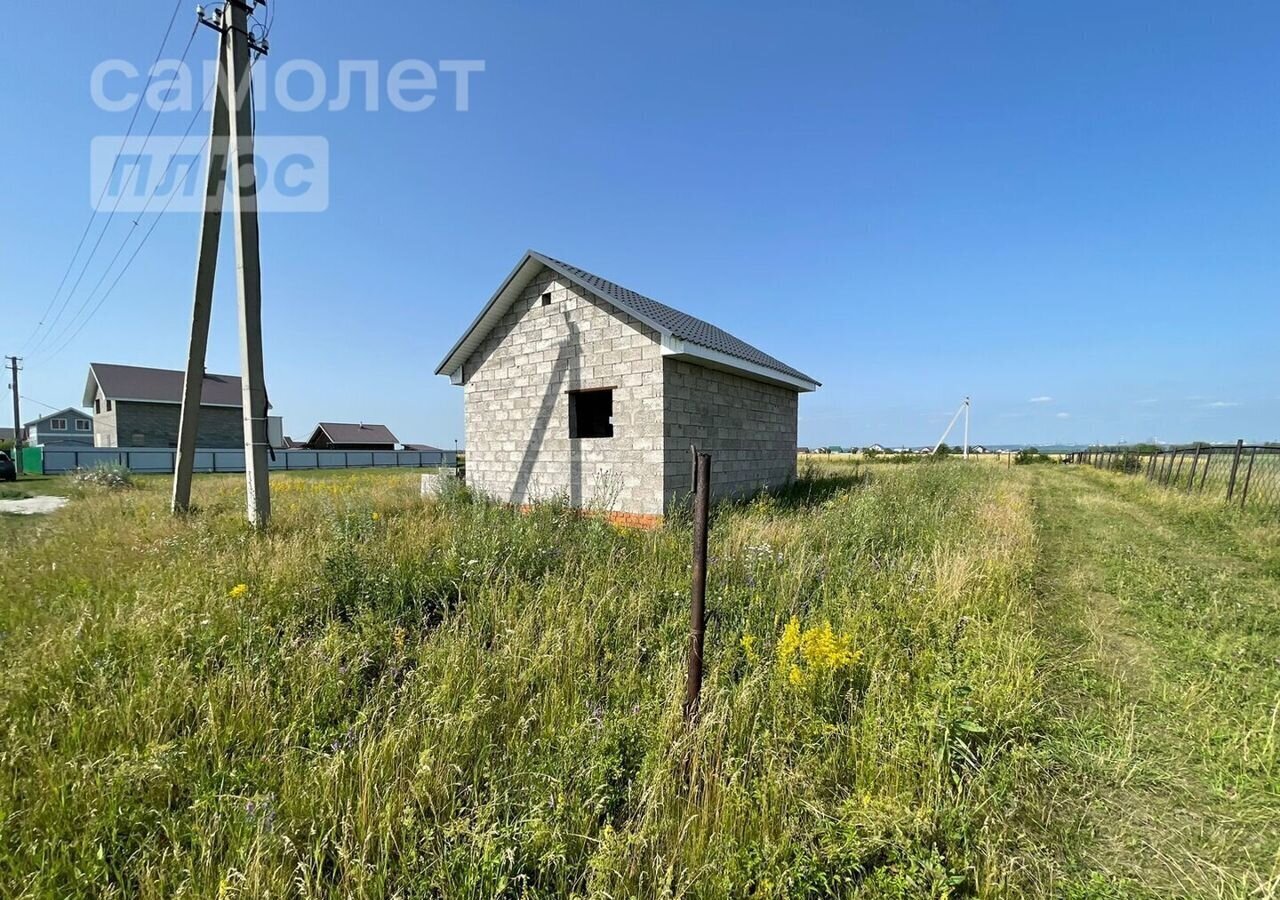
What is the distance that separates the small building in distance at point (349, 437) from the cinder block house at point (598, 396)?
43992 millimetres

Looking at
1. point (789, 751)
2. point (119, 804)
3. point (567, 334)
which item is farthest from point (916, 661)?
point (567, 334)

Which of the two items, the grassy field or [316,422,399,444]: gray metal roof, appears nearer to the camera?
the grassy field

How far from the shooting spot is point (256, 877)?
158 cm

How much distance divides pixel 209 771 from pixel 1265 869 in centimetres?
446

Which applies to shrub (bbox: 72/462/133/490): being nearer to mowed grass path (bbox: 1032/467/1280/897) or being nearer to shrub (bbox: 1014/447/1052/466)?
mowed grass path (bbox: 1032/467/1280/897)

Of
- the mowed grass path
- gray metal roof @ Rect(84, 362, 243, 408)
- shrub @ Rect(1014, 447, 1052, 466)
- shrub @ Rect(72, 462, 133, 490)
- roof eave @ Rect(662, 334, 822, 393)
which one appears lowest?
the mowed grass path

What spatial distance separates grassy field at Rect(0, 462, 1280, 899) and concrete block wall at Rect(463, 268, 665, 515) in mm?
3352

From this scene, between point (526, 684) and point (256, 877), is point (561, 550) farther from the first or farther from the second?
point (256, 877)

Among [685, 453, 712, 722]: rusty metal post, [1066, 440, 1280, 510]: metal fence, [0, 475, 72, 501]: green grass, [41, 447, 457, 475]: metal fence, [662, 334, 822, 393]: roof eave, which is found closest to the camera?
[685, 453, 712, 722]: rusty metal post

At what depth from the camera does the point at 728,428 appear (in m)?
9.52

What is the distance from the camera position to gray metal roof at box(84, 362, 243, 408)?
31156mm

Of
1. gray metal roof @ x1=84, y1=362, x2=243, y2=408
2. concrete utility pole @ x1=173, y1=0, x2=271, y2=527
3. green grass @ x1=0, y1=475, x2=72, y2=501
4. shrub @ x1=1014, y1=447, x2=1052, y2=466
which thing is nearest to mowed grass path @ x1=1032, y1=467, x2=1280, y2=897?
concrete utility pole @ x1=173, y1=0, x2=271, y2=527

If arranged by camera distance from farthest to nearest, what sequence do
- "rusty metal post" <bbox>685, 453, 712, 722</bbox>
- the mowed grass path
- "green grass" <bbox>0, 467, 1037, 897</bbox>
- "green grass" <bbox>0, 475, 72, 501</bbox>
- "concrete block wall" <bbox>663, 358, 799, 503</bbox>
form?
"green grass" <bbox>0, 475, 72, 501</bbox>, "concrete block wall" <bbox>663, 358, 799, 503</bbox>, "rusty metal post" <bbox>685, 453, 712, 722</bbox>, the mowed grass path, "green grass" <bbox>0, 467, 1037, 897</bbox>

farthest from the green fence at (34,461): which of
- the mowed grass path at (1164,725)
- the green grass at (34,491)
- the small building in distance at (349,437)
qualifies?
the mowed grass path at (1164,725)
